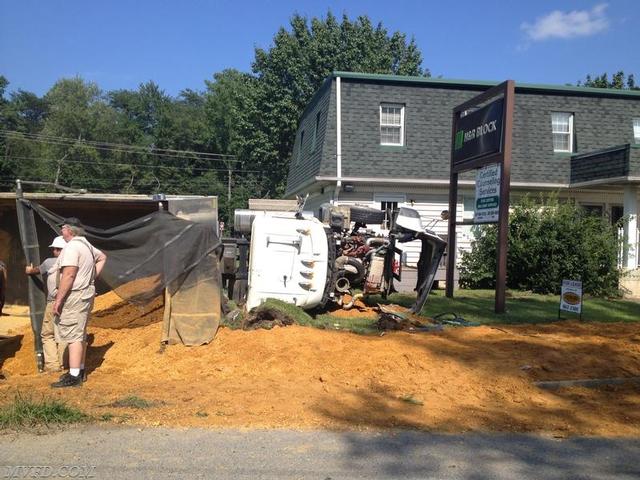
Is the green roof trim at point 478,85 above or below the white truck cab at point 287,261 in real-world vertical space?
above

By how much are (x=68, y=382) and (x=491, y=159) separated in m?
8.93

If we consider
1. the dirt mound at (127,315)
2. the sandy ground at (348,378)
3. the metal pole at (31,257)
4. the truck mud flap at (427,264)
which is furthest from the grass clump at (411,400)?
the truck mud flap at (427,264)

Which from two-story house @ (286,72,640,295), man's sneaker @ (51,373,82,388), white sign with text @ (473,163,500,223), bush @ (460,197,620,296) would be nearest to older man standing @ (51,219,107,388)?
man's sneaker @ (51,373,82,388)

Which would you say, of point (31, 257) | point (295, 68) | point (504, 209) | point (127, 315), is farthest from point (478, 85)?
point (295, 68)

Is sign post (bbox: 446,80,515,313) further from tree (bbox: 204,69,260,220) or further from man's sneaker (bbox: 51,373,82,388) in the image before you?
tree (bbox: 204,69,260,220)

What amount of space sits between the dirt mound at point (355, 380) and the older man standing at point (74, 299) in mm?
297

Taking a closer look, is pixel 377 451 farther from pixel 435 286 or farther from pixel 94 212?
pixel 435 286

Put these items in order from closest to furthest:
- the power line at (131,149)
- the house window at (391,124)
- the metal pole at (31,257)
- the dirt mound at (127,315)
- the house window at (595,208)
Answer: the metal pole at (31,257) → the dirt mound at (127,315) → the house window at (391,124) → the house window at (595,208) → the power line at (131,149)

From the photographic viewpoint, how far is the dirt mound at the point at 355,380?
5578 millimetres

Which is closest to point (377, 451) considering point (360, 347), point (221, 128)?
point (360, 347)

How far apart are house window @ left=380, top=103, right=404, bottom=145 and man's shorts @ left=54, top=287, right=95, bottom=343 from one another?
42.0 ft

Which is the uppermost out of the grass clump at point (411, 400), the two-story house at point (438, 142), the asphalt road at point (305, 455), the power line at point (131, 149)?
the power line at point (131, 149)

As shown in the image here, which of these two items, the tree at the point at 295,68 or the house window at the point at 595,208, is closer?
the house window at the point at 595,208

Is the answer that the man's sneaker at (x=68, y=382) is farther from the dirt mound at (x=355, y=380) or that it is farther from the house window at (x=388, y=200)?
the house window at (x=388, y=200)
